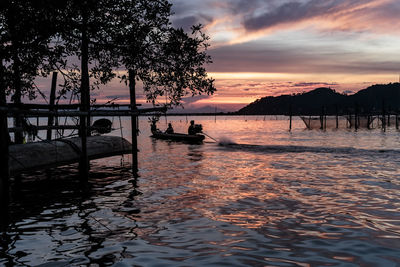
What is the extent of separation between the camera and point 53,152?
1490cm

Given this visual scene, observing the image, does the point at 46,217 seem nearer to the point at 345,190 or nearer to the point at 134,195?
the point at 134,195

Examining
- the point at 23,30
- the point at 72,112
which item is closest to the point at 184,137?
the point at 72,112

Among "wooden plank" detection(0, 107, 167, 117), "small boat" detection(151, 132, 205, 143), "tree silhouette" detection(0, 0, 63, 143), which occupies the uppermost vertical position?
"tree silhouette" detection(0, 0, 63, 143)

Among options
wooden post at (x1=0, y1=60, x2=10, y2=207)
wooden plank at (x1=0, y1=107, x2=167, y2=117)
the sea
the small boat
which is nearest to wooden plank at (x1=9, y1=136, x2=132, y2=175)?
the sea

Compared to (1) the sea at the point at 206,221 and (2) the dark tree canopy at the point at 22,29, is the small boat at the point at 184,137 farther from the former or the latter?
(2) the dark tree canopy at the point at 22,29

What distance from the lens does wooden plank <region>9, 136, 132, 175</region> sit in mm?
13016

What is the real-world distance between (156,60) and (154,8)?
1.95 meters

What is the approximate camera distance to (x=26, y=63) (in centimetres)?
1168

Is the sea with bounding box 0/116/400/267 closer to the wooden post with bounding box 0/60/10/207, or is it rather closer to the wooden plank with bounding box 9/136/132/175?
the wooden post with bounding box 0/60/10/207

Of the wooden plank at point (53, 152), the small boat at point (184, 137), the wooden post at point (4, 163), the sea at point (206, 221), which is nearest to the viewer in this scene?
the sea at point (206, 221)

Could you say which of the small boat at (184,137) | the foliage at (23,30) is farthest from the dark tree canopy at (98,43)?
the small boat at (184,137)

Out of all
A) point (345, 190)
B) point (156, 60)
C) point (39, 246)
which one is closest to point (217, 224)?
point (39, 246)

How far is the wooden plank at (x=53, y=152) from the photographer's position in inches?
512

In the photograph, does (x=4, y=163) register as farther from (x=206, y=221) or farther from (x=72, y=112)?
(x=206, y=221)
